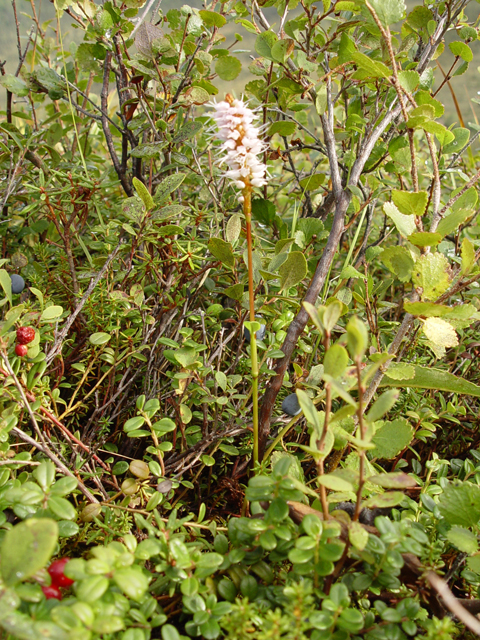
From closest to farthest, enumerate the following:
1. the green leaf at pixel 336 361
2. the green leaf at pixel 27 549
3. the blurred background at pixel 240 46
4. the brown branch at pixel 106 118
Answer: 1. the green leaf at pixel 27 549
2. the green leaf at pixel 336 361
3. the brown branch at pixel 106 118
4. the blurred background at pixel 240 46

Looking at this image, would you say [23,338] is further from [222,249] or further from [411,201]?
[411,201]

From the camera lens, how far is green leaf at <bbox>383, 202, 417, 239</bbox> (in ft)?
2.55

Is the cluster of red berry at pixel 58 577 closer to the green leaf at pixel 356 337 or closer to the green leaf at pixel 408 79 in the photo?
the green leaf at pixel 356 337

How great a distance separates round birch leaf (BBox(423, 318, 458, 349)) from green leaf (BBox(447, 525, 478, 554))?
248 mm

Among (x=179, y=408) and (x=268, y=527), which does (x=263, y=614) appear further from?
(x=179, y=408)

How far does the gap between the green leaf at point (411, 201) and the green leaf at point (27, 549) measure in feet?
2.13

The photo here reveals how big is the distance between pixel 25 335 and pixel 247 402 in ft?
1.51

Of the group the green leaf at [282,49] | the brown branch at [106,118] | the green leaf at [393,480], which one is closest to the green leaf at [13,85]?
the brown branch at [106,118]

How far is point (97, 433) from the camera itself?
1027 mm

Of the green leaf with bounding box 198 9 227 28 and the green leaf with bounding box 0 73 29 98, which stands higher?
the green leaf with bounding box 198 9 227 28

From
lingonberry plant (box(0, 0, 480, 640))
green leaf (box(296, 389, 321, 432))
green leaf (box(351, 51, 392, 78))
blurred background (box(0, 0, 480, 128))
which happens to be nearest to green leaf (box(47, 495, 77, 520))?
lingonberry plant (box(0, 0, 480, 640))

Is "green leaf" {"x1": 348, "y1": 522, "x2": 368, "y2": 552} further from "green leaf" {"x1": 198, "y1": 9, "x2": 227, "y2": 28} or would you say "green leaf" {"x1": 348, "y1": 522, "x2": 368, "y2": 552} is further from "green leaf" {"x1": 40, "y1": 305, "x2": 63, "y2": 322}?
"green leaf" {"x1": 198, "y1": 9, "x2": 227, "y2": 28}

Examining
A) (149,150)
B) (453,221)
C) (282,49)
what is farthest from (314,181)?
(453,221)

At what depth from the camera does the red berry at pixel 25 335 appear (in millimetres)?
787
